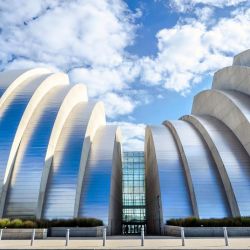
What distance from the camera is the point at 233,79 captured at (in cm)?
3800

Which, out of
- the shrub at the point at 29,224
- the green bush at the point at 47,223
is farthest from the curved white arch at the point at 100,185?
the shrub at the point at 29,224

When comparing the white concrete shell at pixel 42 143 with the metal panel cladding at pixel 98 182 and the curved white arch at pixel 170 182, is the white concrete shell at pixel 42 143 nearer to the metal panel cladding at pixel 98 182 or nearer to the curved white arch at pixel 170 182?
the metal panel cladding at pixel 98 182

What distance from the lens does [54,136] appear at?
32406mm

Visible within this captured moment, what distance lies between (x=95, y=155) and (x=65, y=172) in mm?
4681

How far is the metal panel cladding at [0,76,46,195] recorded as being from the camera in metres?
29.3

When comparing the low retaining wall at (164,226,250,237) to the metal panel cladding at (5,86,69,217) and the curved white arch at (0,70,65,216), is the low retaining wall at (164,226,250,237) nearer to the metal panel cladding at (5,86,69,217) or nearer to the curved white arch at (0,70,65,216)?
the metal panel cladding at (5,86,69,217)

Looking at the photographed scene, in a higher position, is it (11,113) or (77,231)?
(11,113)

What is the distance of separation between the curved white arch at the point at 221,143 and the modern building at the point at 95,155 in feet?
0.31

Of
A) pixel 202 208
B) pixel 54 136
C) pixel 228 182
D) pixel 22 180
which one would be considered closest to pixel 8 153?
pixel 22 180

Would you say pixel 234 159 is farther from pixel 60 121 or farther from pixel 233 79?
pixel 60 121

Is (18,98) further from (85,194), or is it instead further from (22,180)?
(85,194)

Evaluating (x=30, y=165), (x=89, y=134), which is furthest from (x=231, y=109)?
(x=30, y=165)

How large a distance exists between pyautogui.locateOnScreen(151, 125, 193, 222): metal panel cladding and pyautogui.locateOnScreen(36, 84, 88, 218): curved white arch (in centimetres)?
1066

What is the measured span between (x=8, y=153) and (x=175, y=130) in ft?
60.6
